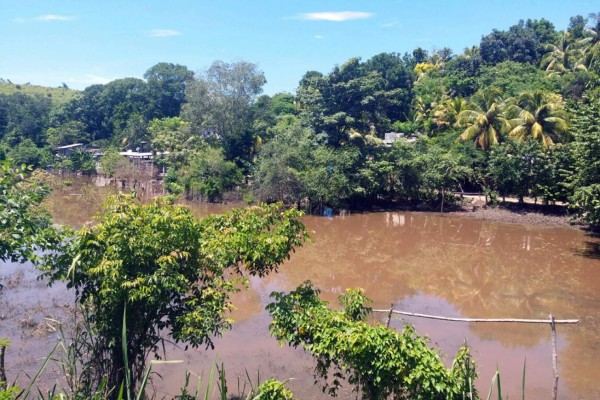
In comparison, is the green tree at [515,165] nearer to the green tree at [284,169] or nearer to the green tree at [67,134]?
the green tree at [284,169]

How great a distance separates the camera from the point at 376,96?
23578mm

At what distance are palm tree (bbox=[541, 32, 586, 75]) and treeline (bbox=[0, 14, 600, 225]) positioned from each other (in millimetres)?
144

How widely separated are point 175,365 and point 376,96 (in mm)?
18104

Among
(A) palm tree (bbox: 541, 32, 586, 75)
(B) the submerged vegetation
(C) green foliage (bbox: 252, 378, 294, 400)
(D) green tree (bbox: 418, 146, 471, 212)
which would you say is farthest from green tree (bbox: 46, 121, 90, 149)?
(C) green foliage (bbox: 252, 378, 294, 400)

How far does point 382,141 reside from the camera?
964 inches

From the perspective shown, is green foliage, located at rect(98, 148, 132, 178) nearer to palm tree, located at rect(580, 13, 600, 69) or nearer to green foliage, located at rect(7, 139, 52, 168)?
green foliage, located at rect(7, 139, 52, 168)

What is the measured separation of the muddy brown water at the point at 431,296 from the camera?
823 centimetres

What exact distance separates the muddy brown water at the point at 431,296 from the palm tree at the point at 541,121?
5.17 m

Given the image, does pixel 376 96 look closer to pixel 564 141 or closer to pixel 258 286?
pixel 564 141

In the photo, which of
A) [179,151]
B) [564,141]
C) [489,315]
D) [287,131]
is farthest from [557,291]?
[179,151]

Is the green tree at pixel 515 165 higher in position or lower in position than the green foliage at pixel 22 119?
lower

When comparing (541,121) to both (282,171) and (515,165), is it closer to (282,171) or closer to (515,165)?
(515,165)

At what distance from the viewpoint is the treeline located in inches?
822

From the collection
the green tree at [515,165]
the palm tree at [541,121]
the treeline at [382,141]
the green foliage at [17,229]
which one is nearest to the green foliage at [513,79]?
the treeline at [382,141]
